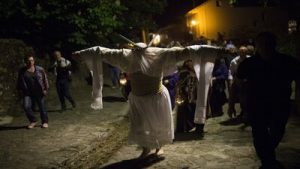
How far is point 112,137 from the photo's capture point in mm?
9609

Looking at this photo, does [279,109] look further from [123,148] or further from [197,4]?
[197,4]

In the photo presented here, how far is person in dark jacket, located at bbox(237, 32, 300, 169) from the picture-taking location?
18.6 ft

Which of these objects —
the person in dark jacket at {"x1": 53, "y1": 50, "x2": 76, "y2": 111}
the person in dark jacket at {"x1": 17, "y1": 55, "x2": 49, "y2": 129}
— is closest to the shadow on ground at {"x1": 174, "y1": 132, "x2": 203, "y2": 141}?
the person in dark jacket at {"x1": 17, "y1": 55, "x2": 49, "y2": 129}

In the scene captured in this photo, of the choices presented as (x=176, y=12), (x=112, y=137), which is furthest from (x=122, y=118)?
(x=176, y=12)

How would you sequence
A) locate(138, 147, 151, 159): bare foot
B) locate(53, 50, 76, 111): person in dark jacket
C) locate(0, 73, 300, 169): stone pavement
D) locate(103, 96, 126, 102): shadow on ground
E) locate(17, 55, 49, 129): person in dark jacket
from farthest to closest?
locate(103, 96, 126, 102): shadow on ground → locate(53, 50, 76, 111): person in dark jacket → locate(17, 55, 49, 129): person in dark jacket → locate(138, 147, 151, 159): bare foot → locate(0, 73, 300, 169): stone pavement

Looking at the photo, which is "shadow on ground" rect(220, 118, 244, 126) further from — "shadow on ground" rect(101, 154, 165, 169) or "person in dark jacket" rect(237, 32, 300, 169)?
"person in dark jacket" rect(237, 32, 300, 169)

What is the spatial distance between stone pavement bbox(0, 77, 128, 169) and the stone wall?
44 cm

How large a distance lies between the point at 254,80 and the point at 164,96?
1.84 m

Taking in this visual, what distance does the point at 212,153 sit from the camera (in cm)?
762

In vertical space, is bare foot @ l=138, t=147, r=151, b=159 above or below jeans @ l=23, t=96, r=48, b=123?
below

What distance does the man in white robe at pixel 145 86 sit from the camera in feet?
22.6

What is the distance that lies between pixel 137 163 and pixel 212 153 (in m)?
1.45

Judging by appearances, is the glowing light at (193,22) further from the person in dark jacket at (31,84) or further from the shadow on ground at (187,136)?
the shadow on ground at (187,136)

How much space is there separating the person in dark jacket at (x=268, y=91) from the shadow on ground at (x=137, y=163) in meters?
2.01
